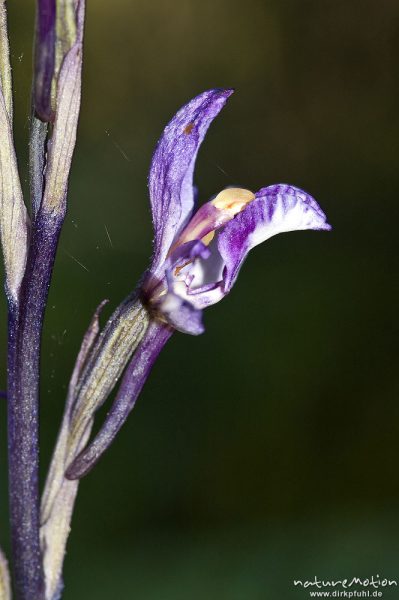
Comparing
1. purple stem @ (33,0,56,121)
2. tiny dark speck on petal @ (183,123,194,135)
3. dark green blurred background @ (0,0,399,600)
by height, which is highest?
purple stem @ (33,0,56,121)

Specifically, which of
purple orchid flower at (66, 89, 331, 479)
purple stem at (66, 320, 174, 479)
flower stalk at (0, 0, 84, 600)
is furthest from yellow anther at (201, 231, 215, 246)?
flower stalk at (0, 0, 84, 600)

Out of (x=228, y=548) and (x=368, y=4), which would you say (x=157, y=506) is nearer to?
(x=228, y=548)

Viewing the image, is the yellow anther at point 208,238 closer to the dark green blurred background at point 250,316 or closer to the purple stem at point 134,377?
the purple stem at point 134,377

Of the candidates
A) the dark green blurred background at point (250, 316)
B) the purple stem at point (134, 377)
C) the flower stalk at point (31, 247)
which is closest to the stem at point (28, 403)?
the flower stalk at point (31, 247)

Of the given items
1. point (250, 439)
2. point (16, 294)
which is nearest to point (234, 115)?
point (250, 439)

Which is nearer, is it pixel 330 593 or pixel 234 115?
pixel 330 593

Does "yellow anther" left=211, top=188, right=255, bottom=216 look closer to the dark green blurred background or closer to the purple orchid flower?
the purple orchid flower

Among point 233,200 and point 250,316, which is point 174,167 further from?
point 250,316
